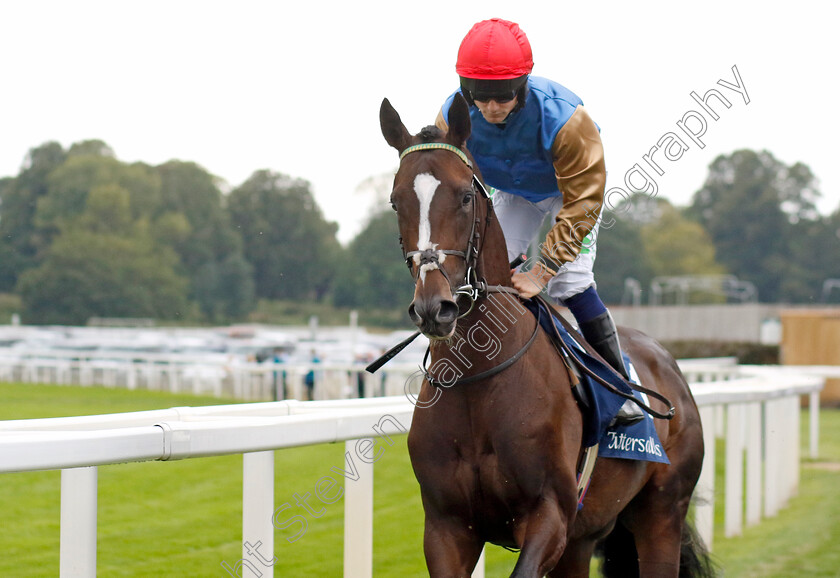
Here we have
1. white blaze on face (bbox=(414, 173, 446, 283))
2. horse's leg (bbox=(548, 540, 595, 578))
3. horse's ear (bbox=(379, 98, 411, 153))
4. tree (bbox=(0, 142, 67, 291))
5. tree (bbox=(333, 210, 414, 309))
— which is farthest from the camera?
tree (bbox=(333, 210, 414, 309))

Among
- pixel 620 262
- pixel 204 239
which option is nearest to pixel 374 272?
pixel 204 239

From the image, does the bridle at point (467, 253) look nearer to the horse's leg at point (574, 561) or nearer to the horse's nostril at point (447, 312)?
the horse's nostril at point (447, 312)

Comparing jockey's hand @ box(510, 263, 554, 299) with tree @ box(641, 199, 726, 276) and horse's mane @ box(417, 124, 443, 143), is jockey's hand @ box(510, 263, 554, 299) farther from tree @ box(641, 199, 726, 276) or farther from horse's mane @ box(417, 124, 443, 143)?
tree @ box(641, 199, 726, 276)

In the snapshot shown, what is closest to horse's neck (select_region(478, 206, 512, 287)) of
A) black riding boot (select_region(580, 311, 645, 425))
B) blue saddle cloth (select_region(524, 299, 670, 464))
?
blue saddle cloth (select_region(524, 299, 670, 464))

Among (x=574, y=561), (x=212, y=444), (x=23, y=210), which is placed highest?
(x=23, y=210)

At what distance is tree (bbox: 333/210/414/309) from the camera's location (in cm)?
4200

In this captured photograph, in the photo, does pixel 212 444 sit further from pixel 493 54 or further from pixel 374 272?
pixel 374 272

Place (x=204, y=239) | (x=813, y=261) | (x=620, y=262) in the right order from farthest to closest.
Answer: (x=813, y=261) → (x=620, y=262) → (x=204, y=239)

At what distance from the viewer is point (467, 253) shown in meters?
2.60

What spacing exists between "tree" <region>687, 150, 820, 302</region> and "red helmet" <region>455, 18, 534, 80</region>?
7637cm

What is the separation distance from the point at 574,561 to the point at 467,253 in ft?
4.38

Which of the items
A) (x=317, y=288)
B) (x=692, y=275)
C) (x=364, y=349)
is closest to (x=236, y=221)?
(x=317, y=288)

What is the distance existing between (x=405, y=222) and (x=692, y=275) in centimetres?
7150

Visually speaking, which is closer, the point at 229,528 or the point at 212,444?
the point at 212,444
